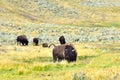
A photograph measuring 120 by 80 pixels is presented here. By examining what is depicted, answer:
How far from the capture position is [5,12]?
8625 centimetres

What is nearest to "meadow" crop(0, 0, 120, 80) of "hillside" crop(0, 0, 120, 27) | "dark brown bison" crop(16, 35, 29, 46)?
"hillside" crop(0, 0, 120, 27)

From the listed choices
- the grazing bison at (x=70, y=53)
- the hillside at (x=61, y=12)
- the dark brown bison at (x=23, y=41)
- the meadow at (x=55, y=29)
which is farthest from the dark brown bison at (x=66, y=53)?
the hillside at (x=61, y=12)

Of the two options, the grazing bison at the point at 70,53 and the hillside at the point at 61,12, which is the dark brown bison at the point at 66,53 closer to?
the grazing bison at the point at 70,53

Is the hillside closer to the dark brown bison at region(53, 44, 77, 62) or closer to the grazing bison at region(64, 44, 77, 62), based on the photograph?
the dark brown bison at region(53, 44, 77, 62)

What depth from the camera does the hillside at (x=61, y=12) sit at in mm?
87738

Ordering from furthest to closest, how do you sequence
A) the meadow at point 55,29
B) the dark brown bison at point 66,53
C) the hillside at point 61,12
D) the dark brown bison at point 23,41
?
the hillside at point 61,12
the dark brown bison at point 23,41
the dark brown bison at point 66,53
the meadow at point 55,29

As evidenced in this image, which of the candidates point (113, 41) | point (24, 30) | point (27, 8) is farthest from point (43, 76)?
point (27, 8)

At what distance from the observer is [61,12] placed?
10338cm

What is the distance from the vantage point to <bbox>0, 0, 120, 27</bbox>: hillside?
87.7m

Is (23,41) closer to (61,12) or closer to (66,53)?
(66,53)

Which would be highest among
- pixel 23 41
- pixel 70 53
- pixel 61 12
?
pixel 70 53

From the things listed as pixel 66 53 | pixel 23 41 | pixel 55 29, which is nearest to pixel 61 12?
pixel 55 29

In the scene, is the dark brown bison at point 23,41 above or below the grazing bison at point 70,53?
below

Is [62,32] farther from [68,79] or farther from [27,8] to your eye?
[68,79]
